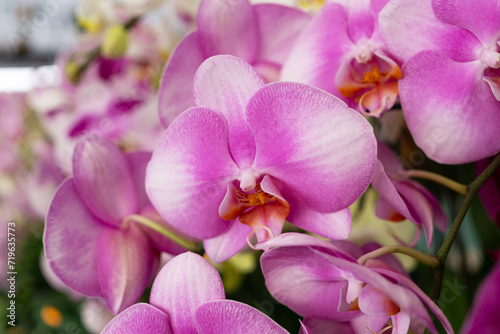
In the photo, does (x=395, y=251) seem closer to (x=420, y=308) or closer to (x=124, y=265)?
(x=420, y=308)

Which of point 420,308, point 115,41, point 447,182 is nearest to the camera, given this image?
point 420,308

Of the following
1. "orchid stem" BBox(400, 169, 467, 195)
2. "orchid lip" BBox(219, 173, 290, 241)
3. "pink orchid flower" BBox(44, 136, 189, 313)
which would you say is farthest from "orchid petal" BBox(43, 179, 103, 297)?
"orchid stem" BBox(400, 169, 467, 195)

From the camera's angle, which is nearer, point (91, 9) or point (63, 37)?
point (91, 9)

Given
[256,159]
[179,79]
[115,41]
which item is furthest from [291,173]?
[115,41]

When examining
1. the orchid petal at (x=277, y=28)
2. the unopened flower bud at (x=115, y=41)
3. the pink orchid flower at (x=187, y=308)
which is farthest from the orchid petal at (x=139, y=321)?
the unopened flower bud at (x=115, y=41)

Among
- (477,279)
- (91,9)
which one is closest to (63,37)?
(91,9)

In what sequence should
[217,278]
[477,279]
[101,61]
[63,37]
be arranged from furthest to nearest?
[63,37] → [101,61] → [477,279] → [217,278]

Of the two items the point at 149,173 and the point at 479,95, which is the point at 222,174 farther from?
the point at 479,95
